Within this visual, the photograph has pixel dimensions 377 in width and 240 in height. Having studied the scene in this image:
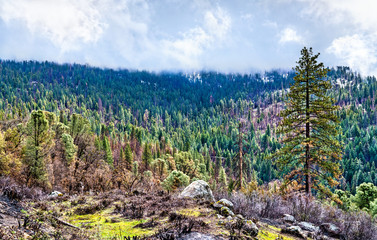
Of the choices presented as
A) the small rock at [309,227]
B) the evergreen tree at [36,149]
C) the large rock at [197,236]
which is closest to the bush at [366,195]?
the small rock at [309,227]

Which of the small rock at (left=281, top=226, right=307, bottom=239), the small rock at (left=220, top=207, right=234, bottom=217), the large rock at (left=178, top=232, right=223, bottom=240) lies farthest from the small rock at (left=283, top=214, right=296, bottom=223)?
the large rock at (left=178, top=232, right=223, bottom=240)

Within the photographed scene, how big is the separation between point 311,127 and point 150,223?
1342cm

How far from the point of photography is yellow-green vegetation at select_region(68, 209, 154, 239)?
21.1 feet

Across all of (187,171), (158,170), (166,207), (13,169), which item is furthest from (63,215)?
(187,171)

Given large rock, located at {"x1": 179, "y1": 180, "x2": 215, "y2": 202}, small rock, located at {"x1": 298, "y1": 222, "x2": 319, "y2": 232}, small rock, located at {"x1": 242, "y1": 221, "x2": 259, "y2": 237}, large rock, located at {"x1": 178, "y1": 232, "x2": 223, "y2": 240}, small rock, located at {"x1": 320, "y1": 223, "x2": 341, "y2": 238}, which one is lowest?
small rock, located at {"x1": 320, "y1": 223, "x2": 341, "y2": 238}

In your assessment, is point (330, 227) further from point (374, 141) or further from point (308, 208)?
point (374, 141)

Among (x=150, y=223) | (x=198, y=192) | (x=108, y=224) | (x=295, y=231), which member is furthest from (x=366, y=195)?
(x=108, y=224)

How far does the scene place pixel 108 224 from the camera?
7578mm

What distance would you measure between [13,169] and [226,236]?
26.5m

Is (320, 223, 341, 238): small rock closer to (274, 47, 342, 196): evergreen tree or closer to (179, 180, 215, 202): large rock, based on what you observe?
(179, 180, 215, 202): large rock

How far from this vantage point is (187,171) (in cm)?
5716

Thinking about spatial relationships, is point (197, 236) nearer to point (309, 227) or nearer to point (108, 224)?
Result: point (108, 224)

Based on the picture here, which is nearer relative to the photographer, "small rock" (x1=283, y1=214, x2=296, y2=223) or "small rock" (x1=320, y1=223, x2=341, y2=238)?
"small rock" (x1=320, y1=223, x2=341, y2=238)

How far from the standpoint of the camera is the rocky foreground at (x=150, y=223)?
18.2ft
